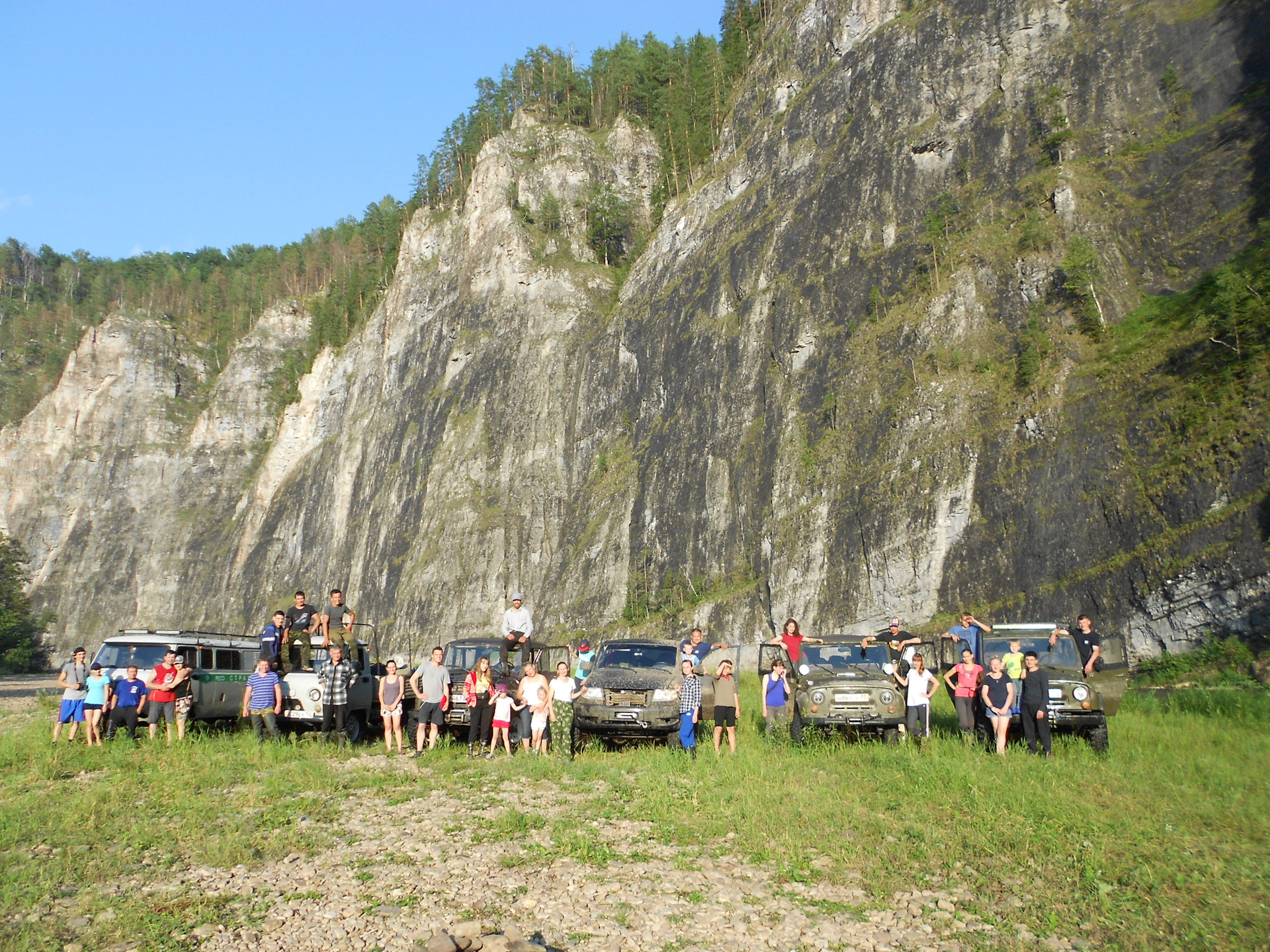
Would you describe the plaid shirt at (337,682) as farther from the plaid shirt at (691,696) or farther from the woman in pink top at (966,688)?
the woman in pink top at (966,688)

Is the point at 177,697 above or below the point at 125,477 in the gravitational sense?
below

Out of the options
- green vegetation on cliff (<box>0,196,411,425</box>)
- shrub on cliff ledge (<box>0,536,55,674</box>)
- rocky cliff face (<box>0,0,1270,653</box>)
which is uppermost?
green vegetation on cliff (<box>0,196,411,425</box>)

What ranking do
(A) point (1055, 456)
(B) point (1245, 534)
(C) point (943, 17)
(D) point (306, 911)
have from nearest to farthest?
1. (D) point (306, 911)
2. (B) point (1245, 534)
3. (A) point (1055, 456)
4. (C) point (943, 17)

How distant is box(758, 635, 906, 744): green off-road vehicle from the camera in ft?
40.2

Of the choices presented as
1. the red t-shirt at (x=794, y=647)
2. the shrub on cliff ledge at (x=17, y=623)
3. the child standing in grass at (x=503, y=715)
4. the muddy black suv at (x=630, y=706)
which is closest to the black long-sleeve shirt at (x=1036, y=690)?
the red t-shirt at (x=794, y=647)

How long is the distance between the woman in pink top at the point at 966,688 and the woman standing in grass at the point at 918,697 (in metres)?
0.39

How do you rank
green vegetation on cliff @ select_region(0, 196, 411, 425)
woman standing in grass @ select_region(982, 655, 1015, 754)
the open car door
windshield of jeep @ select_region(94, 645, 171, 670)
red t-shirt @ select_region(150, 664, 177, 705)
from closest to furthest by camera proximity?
1. woman standing in grass @ select_region(982, 655, 1015, 754)
2. the open car door
3. red t-shirt @ select_region(150, 664, 177, 705)
4. windshield of jeep @ select_region(94, 645, 171, 670)
5. green vegetation on cliff @ select_region(0, 196, 411, 425)

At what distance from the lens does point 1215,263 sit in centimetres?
2759

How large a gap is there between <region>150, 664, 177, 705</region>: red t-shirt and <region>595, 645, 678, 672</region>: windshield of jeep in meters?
7.01

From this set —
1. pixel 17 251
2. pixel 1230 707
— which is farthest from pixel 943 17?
pixel 17 251

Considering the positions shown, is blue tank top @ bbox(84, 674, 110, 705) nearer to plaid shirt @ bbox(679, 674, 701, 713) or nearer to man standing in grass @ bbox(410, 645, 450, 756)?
man standing in grass @ bbox(410, 645, 450, 756)

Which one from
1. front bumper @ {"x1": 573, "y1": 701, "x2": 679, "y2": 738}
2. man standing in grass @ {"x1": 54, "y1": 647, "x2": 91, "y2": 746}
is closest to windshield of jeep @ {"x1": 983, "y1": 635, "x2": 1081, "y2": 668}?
front bumper @ {"x1": 573, "y1": 701, "x2": 679, "y2": 738}

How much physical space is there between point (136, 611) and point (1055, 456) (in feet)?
243

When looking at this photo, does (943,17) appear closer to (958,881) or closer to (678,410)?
(678,410)
